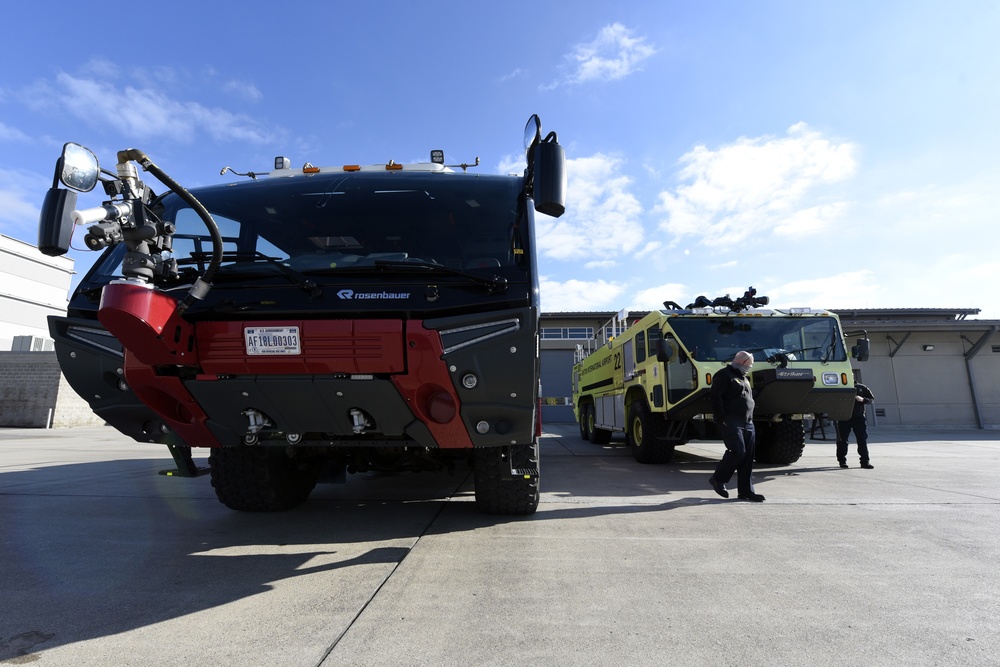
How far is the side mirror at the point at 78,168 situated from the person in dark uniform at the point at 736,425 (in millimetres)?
5331

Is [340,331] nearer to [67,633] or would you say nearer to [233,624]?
[233,624]

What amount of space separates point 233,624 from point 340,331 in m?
1.40

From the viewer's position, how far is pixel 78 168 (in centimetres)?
241

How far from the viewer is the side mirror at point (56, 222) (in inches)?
96.9

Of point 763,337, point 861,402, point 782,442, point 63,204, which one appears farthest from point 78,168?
point 861,402

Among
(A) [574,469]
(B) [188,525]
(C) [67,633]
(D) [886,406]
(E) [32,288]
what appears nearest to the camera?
(C) [67,633]

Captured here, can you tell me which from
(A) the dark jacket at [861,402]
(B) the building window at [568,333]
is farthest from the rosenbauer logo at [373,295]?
(B) the building window at [568,333]

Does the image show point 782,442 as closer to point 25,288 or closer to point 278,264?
point 278,264

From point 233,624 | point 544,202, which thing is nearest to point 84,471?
point 233,624

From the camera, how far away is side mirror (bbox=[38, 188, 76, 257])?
2.46m

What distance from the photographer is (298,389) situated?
2865mm

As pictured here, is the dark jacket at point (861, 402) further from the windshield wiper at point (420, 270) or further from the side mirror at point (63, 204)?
the side mirror at point (63, 204)

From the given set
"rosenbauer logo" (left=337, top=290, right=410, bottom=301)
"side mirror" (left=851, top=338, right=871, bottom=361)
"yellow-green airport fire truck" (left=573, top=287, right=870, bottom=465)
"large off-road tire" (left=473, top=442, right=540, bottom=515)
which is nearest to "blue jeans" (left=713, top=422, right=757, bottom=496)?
"yellow-green airport fire truck" (left=573, top=287, right=870, bottom=465)

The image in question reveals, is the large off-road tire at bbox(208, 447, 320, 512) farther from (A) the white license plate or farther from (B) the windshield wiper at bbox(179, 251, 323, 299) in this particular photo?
(B) the windshield wiper at bbox(179, 251, 323, 299)
